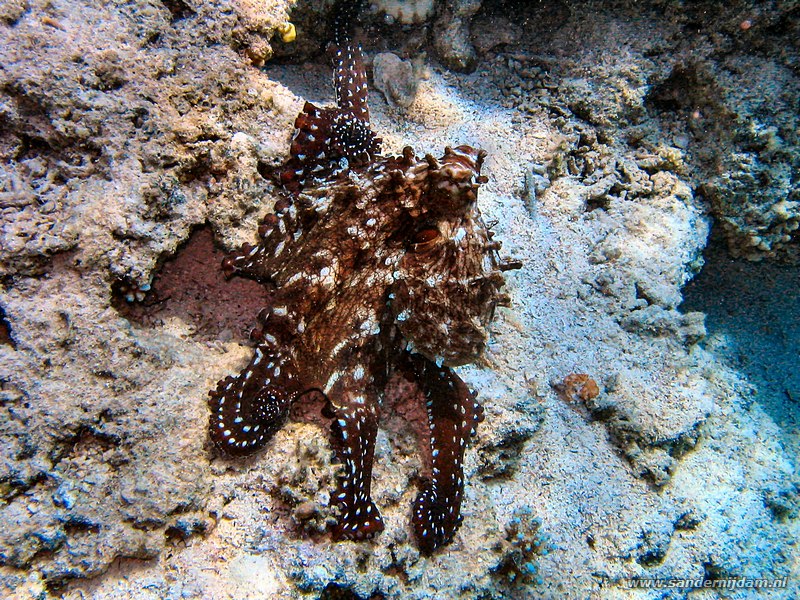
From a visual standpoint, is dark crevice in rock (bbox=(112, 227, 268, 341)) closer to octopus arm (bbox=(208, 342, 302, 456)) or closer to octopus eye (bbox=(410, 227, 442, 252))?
octopus arm (bbox=(208, 342, 302, 456))

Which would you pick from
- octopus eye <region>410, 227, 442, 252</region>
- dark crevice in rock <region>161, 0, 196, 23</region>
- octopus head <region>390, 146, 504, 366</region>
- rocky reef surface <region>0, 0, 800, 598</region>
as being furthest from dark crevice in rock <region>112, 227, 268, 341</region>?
dark crevice in rock <region>161, 0, 196, 23</region>

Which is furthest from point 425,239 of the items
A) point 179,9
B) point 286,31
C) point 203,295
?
point 179,9

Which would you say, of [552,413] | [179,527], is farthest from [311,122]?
[552,413]

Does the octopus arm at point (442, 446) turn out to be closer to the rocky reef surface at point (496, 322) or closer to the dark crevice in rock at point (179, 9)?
the rocky reef surface at point (496, 322)

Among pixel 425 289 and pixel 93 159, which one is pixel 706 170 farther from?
pixel 93 159

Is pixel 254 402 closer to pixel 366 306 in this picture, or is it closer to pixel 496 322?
pixel 366 306

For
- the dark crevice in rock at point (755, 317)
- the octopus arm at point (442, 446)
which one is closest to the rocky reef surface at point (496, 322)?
the octopus arm at point (442, 446)
